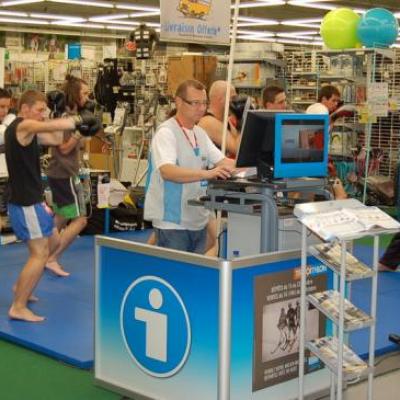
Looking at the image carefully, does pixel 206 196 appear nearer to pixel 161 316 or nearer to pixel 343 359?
pixel 161 316

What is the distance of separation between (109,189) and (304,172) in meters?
4.82

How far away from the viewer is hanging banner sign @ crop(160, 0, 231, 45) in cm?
579

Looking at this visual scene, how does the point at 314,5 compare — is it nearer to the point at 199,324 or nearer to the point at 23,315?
the point at 23,315

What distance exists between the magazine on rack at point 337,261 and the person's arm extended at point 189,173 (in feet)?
2.59

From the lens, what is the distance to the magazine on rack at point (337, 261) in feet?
10.5

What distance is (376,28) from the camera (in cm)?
969

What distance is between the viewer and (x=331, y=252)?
11.0 feet

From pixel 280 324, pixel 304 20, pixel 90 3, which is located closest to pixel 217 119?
pixel 280 324

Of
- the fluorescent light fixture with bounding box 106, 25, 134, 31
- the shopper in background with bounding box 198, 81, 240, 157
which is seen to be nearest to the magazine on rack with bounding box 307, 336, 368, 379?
the shopper in background with bounding box 198, 81, 240, 157

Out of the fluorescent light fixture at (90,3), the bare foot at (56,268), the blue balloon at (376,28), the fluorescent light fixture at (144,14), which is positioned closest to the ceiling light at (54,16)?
the fluorescent light fixture at (144,14)

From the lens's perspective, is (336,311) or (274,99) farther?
(274,99)

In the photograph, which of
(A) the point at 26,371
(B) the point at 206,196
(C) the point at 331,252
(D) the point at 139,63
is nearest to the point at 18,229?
(A) the point at 26,371

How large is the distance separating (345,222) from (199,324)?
800 mm

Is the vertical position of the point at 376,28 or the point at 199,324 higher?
the point at 376,28
